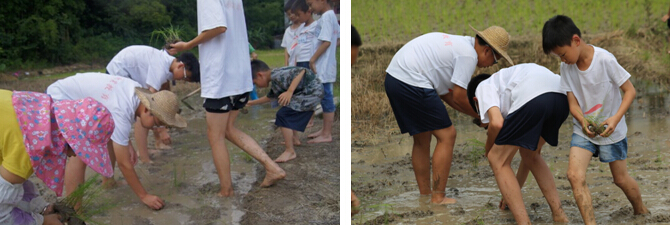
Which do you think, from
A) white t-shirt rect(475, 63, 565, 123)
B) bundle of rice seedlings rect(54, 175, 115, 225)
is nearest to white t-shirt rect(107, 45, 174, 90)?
bundle of rice seedlings rect(54, 175, 115, 225)

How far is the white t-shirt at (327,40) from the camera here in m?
4.50

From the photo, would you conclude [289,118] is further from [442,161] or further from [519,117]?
[519,117]

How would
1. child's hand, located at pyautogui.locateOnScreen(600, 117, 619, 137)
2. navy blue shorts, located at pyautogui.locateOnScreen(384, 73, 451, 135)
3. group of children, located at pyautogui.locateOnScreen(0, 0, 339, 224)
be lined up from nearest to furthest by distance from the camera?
1. group of children, located at pyautogui.locateOnScreen(0, 0, 339, 224)
2. child's hand, located at pyautogui.locateOnScreen(600, 117, 619, 137)
3. navy blue shorts, located at pyautogui.locateOnScreen(384, 73, 451, 135)

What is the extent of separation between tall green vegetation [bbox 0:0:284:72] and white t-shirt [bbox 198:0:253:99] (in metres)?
2.05

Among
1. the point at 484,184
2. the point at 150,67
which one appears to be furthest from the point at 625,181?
the point at 150,67

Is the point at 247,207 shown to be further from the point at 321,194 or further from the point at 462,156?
the point at 462,156

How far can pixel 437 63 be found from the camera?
3076mm

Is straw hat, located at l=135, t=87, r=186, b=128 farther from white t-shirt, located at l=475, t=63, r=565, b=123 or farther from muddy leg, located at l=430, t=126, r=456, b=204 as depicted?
white t-shirt, located at l=475, t=63, r=565, b=123

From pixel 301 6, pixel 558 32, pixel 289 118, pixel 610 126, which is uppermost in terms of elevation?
pixel 558 32

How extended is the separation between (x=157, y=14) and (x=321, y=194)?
9.42 ft

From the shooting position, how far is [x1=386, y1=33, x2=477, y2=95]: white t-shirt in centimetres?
300

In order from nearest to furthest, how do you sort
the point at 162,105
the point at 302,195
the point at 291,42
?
the point at 162,105, the point at 302,195, the point at 291,42

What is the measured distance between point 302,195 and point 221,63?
856 mm

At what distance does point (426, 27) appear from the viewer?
6.91 meters
